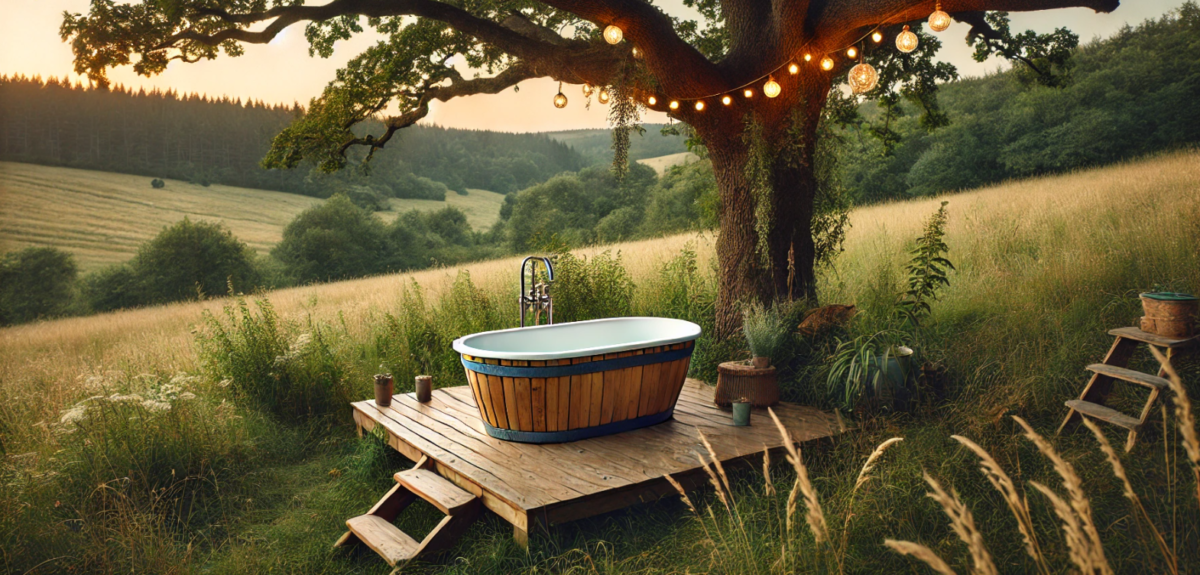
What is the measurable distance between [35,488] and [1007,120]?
19428 mm

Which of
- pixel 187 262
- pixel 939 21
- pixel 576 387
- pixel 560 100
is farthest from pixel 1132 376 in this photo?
pixel 187 262

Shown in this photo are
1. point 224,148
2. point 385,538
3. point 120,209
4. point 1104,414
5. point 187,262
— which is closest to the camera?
point 385,538

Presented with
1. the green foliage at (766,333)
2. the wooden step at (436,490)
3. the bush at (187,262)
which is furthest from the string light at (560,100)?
the bush at (187,262)

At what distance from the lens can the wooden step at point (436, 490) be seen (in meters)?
3.28

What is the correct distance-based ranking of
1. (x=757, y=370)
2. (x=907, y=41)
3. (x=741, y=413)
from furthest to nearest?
(x=757, y=370) → (x=741, y=413) → (x=907, y=41)

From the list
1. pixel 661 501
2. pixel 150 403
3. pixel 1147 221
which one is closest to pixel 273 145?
pixel 150 403

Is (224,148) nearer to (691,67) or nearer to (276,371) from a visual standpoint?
(276,371)

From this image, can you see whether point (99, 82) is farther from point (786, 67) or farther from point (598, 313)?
point (786, 67)

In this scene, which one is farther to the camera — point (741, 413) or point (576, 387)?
point (741, 413)

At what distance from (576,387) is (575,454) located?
1.22 ft

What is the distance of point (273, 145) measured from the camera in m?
6.27

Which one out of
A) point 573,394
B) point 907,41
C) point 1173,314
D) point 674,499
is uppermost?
point 907,41

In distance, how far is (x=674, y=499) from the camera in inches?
139

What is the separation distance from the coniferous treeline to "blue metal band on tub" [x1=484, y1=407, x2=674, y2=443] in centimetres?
1968
